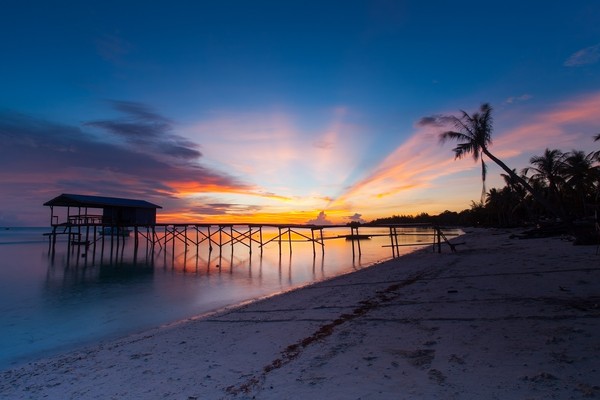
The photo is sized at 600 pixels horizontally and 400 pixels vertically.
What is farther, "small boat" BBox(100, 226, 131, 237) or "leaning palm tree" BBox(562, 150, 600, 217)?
"small boat" BBox(100, 226, 131, 237)

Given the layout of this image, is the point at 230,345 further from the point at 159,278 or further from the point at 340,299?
the point at 159,278

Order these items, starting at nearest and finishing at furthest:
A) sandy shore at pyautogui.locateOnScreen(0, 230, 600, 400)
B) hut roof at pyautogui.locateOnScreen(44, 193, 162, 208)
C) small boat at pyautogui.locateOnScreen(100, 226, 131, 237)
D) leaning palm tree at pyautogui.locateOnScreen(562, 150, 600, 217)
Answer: sandy shore at pyautogui.locateOnScreen(0, 230, 600, 400)
leaning palm tree at pyautogui.locateOnScreen(562, 150, 600, 217)
hut roof at pyautogui.locateOnScreen(44, 193, 162, 208)
small boat at pyautogui.locateOnScreen(100, 226, 131, 237)

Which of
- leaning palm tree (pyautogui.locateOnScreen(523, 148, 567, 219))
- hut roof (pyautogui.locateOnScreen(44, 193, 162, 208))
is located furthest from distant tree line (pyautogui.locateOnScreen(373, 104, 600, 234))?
hut roof (pyautogui.locateOnScreen(44, 193, 162, 208))

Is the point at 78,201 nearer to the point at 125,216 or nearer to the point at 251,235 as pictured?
the point at 125,216

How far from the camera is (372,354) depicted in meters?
4.88

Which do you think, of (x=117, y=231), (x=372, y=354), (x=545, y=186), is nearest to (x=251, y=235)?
(x=117, y=231)

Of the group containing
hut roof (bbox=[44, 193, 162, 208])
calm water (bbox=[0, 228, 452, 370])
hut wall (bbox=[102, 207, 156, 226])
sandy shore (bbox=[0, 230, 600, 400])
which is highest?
hut roof (bbox=[44, 193, 162, 208])

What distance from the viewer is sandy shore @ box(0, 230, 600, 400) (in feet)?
12.5

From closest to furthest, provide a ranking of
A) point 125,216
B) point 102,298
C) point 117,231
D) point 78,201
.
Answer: point 102,298 → point 78,201 → point 125,216 → point 117,231

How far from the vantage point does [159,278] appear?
19.5 m

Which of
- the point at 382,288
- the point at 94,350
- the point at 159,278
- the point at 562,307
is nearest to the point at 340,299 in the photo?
the point at 382,288

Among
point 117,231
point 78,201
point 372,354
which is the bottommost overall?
point 372,354

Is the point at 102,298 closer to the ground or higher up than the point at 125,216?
closer to the ground

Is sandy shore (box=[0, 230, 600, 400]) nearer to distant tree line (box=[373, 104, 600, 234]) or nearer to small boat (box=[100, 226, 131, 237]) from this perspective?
distant tree line (box=[373, 104, 600, 234])
